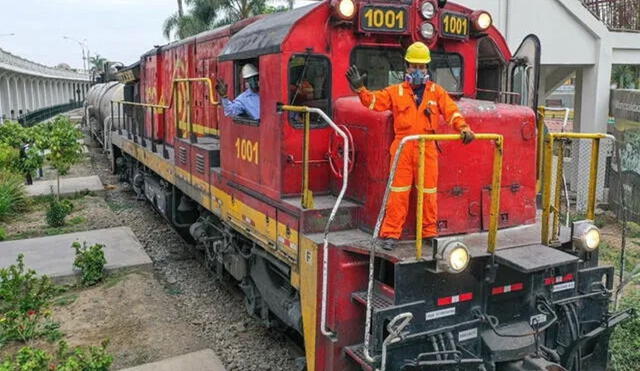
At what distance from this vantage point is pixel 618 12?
18.5m

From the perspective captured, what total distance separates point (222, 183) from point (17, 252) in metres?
5.32

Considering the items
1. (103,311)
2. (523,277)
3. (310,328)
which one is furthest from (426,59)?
(103,311)

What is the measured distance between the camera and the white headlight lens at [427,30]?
17.2 feet

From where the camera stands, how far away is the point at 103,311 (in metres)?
7.43

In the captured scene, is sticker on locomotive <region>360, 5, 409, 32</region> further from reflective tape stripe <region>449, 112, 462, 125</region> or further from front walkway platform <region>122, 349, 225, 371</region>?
front walkway platform <region>122, 349, 225, 371</region>

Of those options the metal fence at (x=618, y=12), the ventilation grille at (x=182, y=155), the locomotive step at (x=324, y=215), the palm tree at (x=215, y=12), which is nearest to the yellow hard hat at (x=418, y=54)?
the locomotive step at (x=324, y=215)

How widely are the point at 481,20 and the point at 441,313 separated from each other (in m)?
3.03

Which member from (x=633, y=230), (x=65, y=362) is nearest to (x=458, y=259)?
(x=65, y=362)

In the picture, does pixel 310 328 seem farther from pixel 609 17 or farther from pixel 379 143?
pixel 609 17

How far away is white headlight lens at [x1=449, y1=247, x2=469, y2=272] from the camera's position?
3885 mm

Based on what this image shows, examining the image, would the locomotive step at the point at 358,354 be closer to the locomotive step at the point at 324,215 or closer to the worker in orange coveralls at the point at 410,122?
the worker in orange coveralls at the point at 410,122

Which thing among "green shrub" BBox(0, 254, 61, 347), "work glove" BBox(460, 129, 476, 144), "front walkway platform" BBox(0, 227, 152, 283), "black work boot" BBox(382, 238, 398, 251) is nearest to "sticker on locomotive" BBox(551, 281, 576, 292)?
"black work boot" BBox(382, 238, 398, 251)

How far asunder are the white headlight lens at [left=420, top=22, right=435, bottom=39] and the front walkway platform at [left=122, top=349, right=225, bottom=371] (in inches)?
147

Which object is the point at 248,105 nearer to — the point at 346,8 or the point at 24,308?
the point at 346,8
